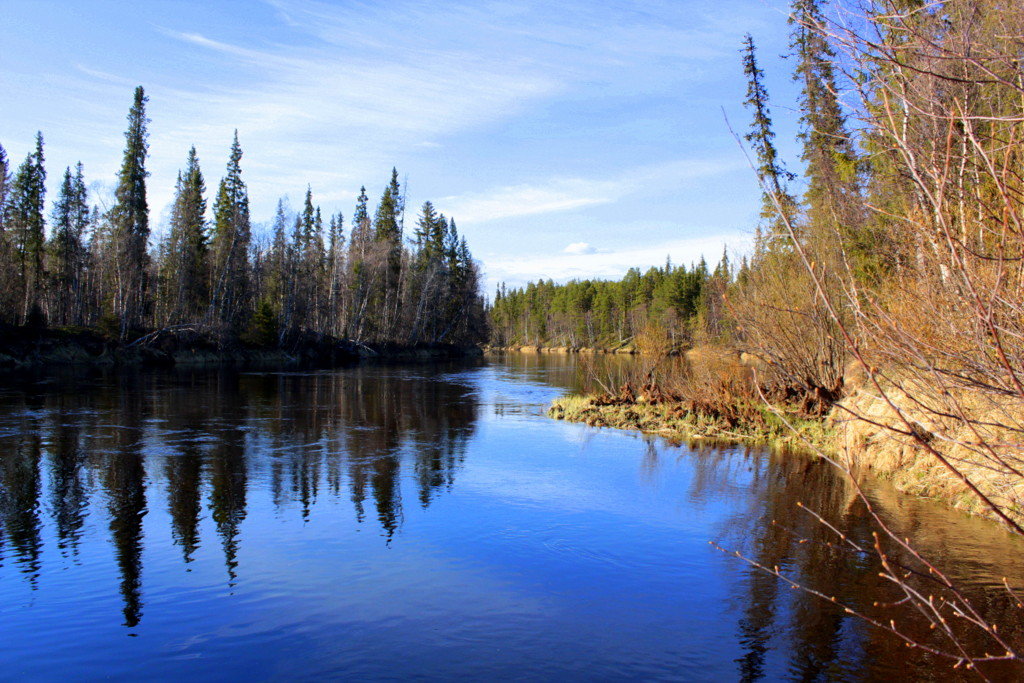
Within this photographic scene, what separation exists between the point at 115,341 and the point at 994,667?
143 ft

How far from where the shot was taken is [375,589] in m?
7.68

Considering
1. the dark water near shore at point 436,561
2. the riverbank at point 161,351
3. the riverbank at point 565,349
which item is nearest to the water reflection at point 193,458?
the dark water near shore at point 436,561

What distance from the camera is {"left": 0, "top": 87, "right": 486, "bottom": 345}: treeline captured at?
45.9 metres

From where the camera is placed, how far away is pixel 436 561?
8.66m

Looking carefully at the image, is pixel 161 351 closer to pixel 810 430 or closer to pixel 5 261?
pixel 5 261

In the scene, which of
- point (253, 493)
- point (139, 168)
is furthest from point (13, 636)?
point (139, 168)

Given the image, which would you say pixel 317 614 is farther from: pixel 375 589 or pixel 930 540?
pixel 930 540

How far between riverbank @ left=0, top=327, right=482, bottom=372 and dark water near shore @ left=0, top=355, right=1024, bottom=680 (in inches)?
916

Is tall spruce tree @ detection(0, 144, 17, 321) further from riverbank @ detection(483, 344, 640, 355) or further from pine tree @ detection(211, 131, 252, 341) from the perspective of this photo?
riverbank @ detection(483, 344, 640, 355)

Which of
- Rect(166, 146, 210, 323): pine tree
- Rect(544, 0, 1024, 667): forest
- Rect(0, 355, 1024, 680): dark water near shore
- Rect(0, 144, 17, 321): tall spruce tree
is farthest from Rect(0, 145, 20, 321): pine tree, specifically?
Rect(544, 0, 1024, 667): forest

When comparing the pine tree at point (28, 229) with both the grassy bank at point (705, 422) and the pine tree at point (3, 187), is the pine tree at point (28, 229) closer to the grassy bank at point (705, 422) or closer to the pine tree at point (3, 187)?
the pine tree at point (3, 187)

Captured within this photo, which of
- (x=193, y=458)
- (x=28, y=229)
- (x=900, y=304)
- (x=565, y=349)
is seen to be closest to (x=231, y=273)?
(x=28, y=229)

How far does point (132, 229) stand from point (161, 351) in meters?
11.5

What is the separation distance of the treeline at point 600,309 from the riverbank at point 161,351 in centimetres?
4241
